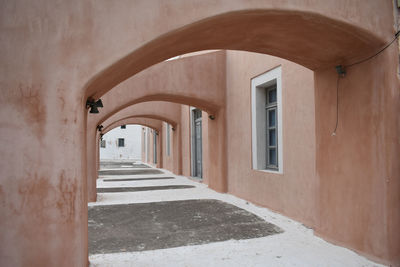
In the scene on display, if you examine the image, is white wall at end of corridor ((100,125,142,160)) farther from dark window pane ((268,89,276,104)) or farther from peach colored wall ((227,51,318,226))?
dark window pane ((268,89,276,104))

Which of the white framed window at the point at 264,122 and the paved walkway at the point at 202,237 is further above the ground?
the white framed window at the point at 264,122

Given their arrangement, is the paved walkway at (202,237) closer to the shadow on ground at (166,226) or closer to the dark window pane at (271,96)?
the shadow on ground at (166,226)

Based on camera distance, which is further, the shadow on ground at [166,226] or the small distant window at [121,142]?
the small distant window at [121,142]

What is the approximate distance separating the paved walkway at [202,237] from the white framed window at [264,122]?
3.62 ft

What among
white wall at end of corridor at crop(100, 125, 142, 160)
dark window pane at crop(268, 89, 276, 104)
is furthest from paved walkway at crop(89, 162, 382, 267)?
white wall at end of corridor at crop(100, 125, 142, 160)

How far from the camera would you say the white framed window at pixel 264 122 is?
7.07m

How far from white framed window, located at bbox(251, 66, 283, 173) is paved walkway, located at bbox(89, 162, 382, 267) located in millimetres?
1103

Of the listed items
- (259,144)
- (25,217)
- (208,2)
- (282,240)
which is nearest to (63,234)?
(25,217)

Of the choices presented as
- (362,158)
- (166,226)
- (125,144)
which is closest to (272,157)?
(166,226)

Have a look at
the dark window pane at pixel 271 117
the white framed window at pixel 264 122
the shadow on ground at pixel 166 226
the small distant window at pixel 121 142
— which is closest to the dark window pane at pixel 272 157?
the white framed window at pixel 264 122

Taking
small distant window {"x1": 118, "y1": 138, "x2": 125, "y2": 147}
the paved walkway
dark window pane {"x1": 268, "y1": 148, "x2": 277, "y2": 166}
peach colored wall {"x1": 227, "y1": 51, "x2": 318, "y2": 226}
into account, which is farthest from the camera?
small distant window {"x1": 118, "y1": 138, "x2": 125, "y2": 147}

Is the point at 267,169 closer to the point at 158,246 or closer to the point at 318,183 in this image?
the point at 318,183

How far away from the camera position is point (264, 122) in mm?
7379

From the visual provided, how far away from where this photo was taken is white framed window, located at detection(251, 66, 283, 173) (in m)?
7.07
